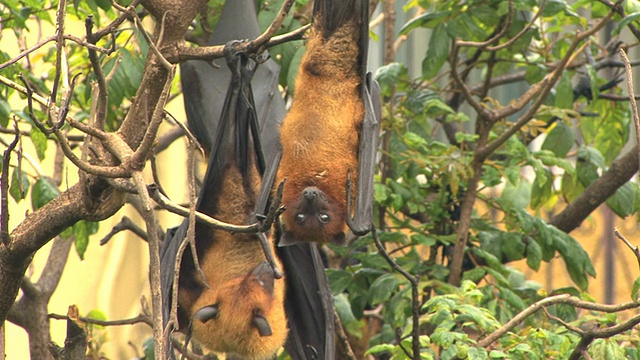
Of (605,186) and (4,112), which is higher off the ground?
(4,112)

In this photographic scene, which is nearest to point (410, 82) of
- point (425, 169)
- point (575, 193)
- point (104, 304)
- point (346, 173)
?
point (425, 169)

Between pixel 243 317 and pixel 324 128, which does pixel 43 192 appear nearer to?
pixel 243 317

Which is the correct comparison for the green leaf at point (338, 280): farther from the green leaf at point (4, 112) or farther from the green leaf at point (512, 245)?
the green leaf at point (4, 112)

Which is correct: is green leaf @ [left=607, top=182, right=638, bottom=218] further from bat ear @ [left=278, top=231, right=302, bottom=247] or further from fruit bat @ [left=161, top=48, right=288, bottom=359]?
bat ear @ [left=278, top=231, right=302, bottom=247]

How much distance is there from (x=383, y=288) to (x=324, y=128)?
100 cm

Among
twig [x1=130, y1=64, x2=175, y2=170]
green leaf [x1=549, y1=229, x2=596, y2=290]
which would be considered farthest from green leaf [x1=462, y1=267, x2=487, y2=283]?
twig [x1=130, y1=64, x2=175, y2=170]

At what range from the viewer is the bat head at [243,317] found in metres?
3.38

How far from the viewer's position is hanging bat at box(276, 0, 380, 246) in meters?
2.80

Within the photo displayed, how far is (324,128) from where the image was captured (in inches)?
112

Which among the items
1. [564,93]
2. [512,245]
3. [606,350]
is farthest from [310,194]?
[564,93]

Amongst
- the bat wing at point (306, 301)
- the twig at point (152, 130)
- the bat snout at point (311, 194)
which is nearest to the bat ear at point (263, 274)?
the bat wing at point (306, 301)

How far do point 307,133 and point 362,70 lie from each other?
252 millimetres

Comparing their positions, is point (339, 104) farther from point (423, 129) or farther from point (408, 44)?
point (408, 44)

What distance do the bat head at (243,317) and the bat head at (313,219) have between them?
419mm
